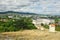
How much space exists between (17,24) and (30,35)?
0.45 meters

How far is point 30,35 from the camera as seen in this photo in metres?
3.77

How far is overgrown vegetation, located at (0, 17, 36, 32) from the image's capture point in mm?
3948

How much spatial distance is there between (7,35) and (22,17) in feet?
1.81

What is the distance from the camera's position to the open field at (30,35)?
372 cm

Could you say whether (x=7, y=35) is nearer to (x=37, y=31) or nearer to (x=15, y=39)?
(x=15, y=39)

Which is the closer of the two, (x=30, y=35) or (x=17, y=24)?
(x=30, y=35)

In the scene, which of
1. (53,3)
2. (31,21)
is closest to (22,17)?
(31,21)

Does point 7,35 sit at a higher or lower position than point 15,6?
lower

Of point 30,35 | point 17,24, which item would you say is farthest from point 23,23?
point 30,35

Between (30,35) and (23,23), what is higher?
(23,23)

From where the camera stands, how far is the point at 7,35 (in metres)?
3.83

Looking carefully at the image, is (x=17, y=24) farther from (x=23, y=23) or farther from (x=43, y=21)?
(x=43, y=21)

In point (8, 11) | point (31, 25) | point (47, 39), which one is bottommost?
point (47, 39)

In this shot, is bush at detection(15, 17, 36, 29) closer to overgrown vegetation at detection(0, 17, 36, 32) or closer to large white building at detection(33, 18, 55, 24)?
overgrown vegetation at detection(0, 17, 36, 32)
